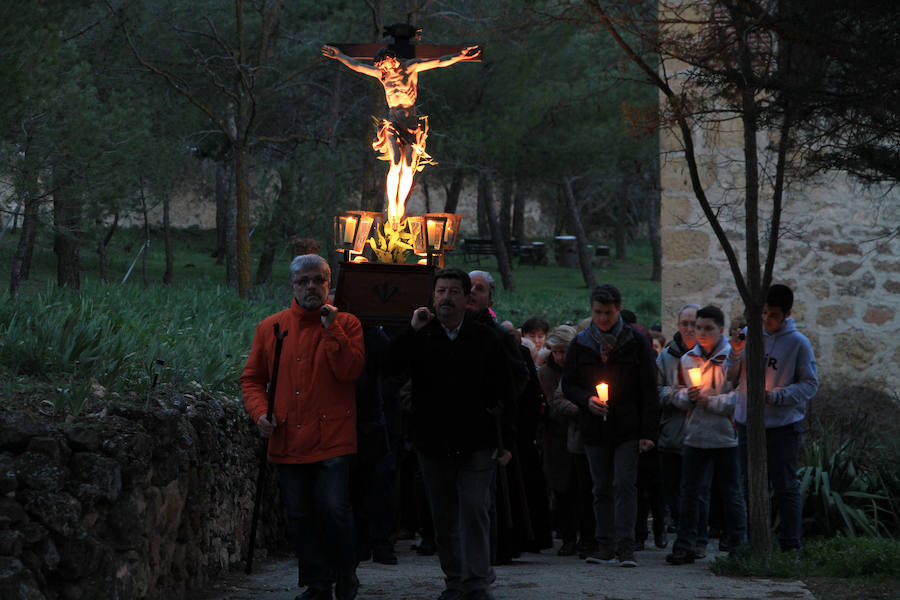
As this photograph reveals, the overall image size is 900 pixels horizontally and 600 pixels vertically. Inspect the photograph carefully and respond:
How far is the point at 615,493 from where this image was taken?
7652mm

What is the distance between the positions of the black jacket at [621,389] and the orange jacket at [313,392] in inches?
92.5

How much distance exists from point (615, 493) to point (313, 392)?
271 centimetres

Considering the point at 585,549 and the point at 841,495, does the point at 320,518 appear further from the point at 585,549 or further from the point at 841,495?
the point at 841,495

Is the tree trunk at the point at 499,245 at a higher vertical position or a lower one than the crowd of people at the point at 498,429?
higher

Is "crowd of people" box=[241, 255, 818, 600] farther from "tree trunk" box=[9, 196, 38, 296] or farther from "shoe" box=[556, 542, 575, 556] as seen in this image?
"tree trunk" box=[9, 196, 38, 296]

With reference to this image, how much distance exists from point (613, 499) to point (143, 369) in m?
3.20

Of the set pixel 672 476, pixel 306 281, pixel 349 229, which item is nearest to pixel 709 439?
pixel 672 476

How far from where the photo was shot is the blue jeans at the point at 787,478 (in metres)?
7.70

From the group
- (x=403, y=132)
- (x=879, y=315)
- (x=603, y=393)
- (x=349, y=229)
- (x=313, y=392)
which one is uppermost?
(x=403, y=132)

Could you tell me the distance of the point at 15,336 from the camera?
6.27 meters

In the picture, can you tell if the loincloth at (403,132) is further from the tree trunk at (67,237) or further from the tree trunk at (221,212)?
the tree trunk at (221,212)

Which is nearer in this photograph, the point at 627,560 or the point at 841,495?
the point at 627,560

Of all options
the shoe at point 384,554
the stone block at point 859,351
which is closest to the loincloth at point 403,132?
the shoe at point 384,554

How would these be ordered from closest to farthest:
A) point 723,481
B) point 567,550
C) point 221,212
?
point 723,481 → point 567,550 → point 221,212
